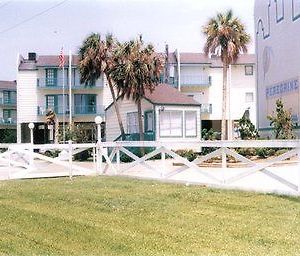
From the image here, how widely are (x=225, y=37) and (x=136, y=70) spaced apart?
19.0ft

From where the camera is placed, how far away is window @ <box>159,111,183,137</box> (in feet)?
117

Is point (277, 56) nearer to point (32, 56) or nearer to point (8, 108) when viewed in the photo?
point (32, 56)

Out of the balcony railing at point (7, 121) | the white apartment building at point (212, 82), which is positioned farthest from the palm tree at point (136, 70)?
the balcony railing at point (7, 121)

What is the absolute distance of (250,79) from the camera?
56.4m

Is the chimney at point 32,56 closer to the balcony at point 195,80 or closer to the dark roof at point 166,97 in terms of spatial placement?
the balcony at point 195,80

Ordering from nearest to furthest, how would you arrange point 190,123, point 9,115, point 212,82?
point 190,123 < point 212,82 < point 9,115

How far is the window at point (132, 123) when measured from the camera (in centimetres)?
3740

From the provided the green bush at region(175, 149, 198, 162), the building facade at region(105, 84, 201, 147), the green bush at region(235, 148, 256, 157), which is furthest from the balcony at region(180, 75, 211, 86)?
the green bush at region(235, 148, 256, 157)

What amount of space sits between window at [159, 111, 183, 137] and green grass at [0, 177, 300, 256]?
22923mm

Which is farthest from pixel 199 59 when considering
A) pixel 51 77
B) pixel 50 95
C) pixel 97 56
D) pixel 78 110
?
pixel 97 56

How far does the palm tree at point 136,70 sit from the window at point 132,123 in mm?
2200

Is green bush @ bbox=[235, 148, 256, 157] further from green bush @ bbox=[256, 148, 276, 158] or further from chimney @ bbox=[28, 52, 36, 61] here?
chimney @ bbox=[28, 52, 36, 61]

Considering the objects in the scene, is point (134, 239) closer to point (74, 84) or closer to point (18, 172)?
point (18, 172)

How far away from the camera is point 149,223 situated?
28.2 feet
